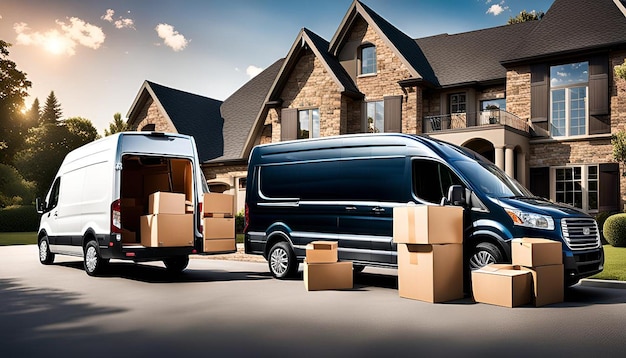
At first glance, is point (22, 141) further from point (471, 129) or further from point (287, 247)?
point (287, 247)

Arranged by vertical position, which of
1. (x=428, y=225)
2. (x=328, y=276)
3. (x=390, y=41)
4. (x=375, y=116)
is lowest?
(x=328, y=276)

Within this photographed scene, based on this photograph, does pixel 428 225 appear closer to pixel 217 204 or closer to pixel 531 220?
pixel 531 220

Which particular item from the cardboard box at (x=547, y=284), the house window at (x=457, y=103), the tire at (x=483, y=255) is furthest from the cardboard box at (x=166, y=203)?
the house window at (x=457, y=103)

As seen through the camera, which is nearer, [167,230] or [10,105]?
[167,230]

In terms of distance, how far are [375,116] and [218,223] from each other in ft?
56.6

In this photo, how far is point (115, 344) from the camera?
6176 millimetres

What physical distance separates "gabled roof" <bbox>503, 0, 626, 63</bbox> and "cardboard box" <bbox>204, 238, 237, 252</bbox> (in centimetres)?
1696

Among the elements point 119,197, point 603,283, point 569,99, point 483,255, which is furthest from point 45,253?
point 569,99

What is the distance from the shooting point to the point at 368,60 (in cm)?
2892

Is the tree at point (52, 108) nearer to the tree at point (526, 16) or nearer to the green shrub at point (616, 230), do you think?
the tree at point (526, 16)

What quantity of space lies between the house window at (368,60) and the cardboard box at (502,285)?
20.8 metres

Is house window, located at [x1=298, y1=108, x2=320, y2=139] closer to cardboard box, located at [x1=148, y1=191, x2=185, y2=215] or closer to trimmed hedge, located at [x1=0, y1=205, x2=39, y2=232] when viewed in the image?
cardboard box, located at [x1=148, y1=191, x2=185, y2=215]

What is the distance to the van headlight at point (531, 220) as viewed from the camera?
364 inches

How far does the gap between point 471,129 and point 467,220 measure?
575 inches
